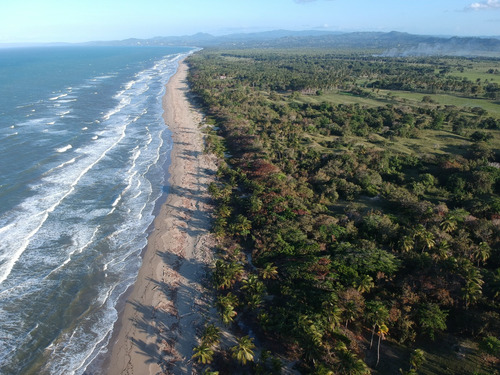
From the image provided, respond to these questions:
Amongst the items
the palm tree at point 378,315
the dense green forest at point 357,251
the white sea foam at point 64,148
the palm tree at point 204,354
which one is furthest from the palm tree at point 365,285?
the white sea foam at point 64,148

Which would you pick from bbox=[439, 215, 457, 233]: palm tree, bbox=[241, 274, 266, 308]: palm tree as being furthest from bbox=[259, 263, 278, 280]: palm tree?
bbox=[439, 215, 457, 233]: palm tree

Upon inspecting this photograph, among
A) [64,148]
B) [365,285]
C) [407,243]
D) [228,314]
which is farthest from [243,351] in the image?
[64,148]

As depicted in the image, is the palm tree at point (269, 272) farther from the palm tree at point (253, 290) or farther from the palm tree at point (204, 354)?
the palm tree at point (204, 354)

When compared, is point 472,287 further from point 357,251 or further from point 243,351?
point 243,351

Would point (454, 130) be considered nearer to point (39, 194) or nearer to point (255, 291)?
point (255, 291)

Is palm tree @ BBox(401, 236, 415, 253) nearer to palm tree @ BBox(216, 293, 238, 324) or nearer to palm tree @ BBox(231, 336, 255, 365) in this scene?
palm tree @ BBox(216, 293, 238, 324)

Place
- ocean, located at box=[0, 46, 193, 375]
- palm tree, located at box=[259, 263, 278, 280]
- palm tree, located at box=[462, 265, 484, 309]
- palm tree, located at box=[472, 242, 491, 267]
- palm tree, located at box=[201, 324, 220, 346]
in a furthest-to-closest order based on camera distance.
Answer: palm tree, located at box=[259, 263, 278, 280], palm tree, located at box=[472, 242, 491, 267], ocean, located at box=[0, 46, 193, 375], palm tree, located at box=[462, 265, 484, 309], palm tree, located at box=[201, 324, 220, 346]
